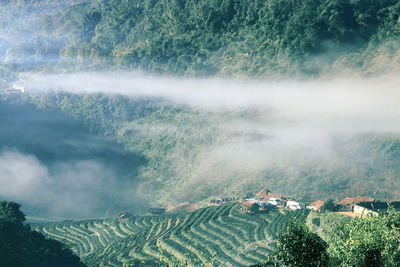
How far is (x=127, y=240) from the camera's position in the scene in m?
46.0

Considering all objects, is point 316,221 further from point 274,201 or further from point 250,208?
point 274,201

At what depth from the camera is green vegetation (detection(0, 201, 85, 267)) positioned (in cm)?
3441

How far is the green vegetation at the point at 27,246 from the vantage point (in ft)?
113

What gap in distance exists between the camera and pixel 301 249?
16.1m

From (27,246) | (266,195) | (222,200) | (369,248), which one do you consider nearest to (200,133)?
(222,200)

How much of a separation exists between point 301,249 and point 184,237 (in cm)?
2710

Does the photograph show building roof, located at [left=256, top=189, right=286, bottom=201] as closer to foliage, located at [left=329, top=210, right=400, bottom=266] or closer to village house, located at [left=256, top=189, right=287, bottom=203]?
village house, located at [left=256, top=189, right=287, bottom=203]

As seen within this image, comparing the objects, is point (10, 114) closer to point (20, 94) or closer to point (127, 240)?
point (20, 94)

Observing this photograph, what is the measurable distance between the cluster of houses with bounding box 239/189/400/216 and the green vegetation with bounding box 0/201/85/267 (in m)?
19.3

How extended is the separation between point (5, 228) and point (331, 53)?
53710 mm

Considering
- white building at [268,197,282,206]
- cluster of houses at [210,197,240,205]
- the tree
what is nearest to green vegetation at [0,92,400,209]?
cluster of houses at [210,197,240,205]

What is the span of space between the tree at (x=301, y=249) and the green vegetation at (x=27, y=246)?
79.0 ft

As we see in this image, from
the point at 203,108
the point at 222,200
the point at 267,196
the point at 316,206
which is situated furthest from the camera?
the point at 203,108

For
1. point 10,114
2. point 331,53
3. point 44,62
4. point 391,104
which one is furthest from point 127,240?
point 44,62
